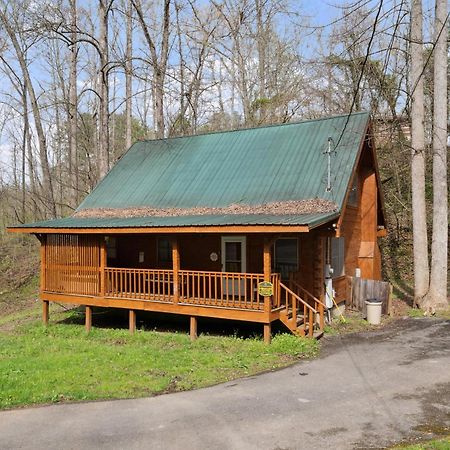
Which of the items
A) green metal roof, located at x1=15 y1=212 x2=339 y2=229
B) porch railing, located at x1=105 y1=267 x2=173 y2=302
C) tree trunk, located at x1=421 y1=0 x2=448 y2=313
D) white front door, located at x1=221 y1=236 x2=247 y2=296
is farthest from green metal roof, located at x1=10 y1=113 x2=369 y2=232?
tree trunk, located at x1=421 y1=0 x2=448 y2=313

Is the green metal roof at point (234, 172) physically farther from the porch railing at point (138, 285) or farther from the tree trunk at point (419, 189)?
the tree trunk at point (419, 189)

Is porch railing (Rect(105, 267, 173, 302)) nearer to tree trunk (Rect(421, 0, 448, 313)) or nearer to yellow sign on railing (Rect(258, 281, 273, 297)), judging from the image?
yellow sign on railing (Rect(258, 281, 273, 297))

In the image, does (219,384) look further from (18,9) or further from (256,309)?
(18,9)

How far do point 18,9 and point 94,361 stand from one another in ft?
71.8

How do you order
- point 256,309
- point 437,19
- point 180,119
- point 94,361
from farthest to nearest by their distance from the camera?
1. point 180,119
2. point 437,19
3. point 256,309
4. point 94,361

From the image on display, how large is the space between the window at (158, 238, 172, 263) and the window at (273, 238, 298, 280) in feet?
12.5

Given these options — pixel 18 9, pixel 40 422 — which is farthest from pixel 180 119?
pixel 40 422

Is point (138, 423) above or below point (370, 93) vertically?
below

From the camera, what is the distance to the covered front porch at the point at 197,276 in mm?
11953

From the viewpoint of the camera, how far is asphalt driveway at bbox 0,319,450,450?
617 cm

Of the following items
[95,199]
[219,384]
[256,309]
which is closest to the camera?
[219,384]

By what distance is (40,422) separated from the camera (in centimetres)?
708

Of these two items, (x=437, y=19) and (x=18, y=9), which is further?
(x=18, y=9)

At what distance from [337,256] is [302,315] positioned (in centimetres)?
304
